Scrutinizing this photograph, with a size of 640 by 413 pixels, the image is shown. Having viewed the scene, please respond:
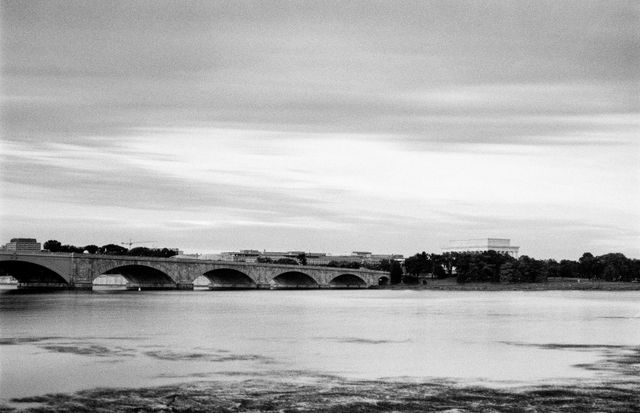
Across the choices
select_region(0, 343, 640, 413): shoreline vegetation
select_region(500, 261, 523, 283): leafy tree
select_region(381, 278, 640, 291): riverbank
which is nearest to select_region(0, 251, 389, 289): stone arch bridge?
select_region(381, 278, 640, 291): riverbank

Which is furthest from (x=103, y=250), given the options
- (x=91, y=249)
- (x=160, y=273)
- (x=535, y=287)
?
(x=535, y=287)

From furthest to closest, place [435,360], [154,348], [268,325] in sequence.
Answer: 1. [268,325]
2. [154,348]
3. [435,360]

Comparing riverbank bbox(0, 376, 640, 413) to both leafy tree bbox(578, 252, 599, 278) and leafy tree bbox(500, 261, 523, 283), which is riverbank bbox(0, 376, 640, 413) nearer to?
leafy tree bbox(500, 261, 523, 283)

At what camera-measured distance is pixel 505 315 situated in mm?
54500

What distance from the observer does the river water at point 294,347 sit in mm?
23891

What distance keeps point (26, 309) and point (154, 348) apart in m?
26.7

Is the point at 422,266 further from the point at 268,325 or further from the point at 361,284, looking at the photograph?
the point at 268,325

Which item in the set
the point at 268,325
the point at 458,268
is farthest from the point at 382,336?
the point at 458,268

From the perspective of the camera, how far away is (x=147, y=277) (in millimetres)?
121062

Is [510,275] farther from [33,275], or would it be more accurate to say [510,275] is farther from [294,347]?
[294,347]

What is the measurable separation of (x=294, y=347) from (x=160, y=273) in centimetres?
8627

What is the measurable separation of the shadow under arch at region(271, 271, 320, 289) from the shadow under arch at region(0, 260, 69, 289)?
149ft

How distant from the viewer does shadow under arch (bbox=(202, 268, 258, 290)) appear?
134000mm

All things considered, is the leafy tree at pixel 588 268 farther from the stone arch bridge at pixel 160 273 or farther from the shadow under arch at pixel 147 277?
the shadow under arch at pixel 147 277
